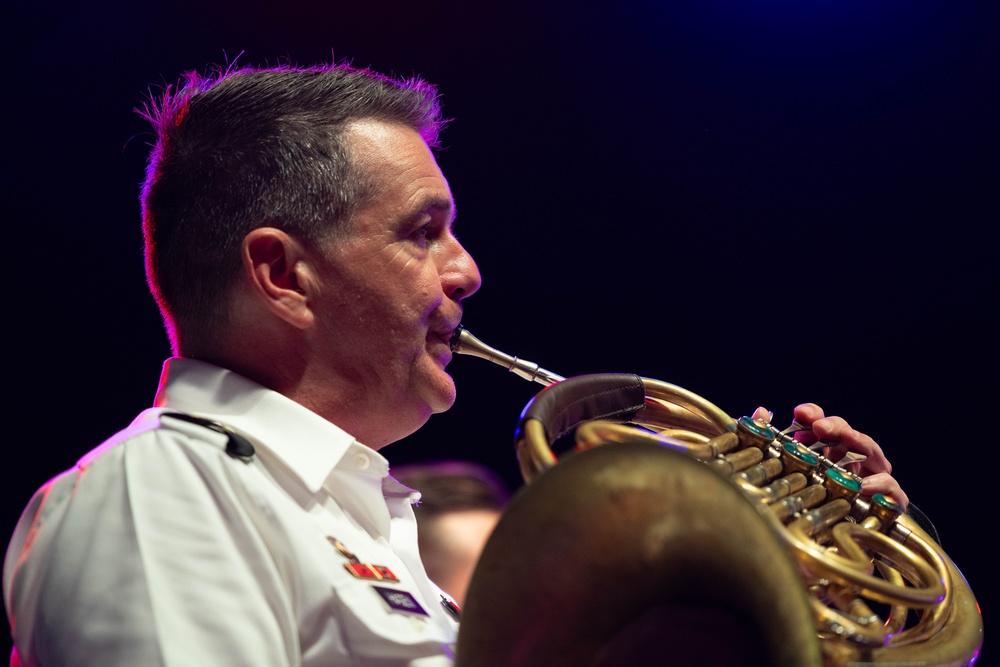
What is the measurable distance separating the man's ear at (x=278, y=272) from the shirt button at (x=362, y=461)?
0.86ft

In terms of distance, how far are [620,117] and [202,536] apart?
8.83 ft

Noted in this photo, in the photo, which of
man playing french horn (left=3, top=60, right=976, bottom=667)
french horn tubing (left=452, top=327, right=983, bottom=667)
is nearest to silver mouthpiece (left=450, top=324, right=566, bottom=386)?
man playing french horn (left=3, top=60, right=976, bottom=667)

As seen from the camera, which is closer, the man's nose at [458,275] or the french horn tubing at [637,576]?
the french horn tubing at [637,576]

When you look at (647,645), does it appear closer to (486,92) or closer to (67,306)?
(67,306)

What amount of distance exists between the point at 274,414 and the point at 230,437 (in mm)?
129

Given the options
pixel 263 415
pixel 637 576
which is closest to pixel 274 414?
pixel 263 415

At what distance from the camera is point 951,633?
1.38 m

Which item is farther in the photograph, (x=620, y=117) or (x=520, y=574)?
(x=620, y=117)

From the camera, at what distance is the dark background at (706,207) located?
3.21 meters

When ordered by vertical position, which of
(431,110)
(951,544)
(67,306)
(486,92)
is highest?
(486,92)

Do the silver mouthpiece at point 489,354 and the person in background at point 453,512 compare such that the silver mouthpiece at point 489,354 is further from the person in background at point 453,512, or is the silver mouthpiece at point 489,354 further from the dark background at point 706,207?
the dark background at point 706,207

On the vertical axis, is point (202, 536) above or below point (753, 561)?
below

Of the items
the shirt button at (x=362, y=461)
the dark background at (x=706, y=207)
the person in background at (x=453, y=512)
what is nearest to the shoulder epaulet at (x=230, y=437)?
the shirt button at (x=362, y=461)

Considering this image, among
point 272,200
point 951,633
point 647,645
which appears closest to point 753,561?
point 647,645
